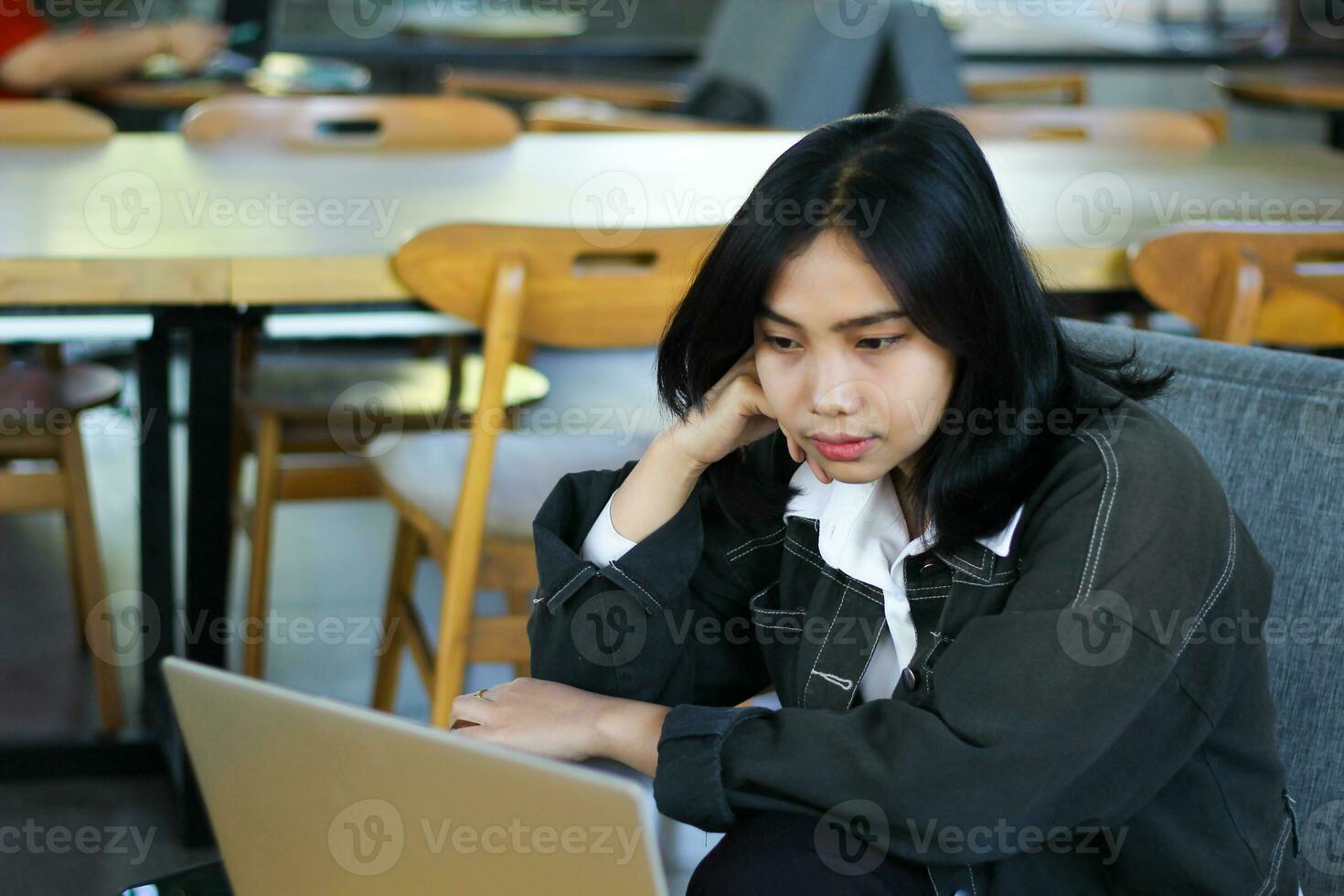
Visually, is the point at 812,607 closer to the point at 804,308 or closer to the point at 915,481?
the point at 915,481

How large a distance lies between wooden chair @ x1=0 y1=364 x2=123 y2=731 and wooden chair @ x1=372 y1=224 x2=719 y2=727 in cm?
55

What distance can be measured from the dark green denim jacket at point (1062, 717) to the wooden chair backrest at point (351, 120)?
184cm

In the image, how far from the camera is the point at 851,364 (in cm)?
93

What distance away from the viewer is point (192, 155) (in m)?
2.40

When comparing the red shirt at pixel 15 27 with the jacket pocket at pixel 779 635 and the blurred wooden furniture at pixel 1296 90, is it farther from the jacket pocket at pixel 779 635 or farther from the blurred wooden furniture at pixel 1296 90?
the blurred wooden furniture at pixel 1296 90

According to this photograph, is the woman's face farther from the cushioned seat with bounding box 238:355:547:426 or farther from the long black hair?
the cushioned seat with bounding box 238:355:547:426

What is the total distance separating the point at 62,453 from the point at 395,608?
496 mm

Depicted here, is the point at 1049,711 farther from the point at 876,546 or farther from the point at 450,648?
the point at 450,648

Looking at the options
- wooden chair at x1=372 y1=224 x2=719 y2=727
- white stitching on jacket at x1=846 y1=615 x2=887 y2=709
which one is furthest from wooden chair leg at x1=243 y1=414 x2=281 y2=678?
white stitching on jacket at x1=846 y1=615 x2=887 y2=709

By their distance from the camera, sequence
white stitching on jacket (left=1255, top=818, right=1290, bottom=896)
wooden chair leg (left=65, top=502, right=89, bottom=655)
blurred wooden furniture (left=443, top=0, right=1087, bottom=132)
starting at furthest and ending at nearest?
blurred wooden furniture (left=443, top=0, right=1087, bottom=132) → wooden chair leg (left=65, top=502, right=89, bottom=655) → white stitching on jacket (left=1255, top=818, right=1290, bottom=896)

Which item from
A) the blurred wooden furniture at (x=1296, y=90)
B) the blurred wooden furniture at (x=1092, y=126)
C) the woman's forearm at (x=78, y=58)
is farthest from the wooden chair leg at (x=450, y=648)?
the blurred wooden furniture at (x=1296, y=90)

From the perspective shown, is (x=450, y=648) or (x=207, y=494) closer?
(x=450, y=648)

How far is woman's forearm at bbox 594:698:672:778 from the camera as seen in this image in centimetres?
97

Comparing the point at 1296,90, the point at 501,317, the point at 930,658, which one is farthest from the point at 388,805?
the point at 1296,90
